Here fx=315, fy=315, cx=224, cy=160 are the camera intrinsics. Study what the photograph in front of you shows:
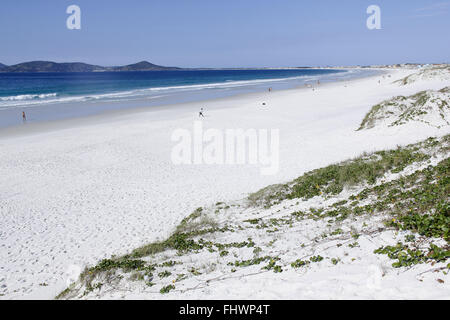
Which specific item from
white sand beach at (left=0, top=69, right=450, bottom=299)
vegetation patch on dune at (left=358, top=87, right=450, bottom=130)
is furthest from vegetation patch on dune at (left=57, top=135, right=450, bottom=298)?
vegetation patch on dune at (left=358, top=87, right=450, bottom=130)

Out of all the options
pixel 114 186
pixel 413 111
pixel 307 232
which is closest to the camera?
pixel 307 232

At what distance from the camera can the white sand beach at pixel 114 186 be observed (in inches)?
356

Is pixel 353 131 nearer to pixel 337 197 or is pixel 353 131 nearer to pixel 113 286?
pixel 337 197

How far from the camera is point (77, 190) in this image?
15.0 meters

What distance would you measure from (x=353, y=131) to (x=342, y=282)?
17352 millimetres

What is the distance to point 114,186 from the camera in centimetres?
1539

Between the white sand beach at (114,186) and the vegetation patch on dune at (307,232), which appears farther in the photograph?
the white sand beach at (114,186)

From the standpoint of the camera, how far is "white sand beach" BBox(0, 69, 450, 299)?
356 inches

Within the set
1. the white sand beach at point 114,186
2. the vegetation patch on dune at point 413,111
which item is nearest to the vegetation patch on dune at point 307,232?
the white sand beach at point 114,186

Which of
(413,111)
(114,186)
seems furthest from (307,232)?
(413,111)

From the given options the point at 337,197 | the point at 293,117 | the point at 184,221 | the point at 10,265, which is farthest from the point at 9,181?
the point at 293,117

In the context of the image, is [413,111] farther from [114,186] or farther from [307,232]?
[114,186]

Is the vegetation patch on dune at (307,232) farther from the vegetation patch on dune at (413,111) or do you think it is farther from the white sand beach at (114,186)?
the vegetation patch on dune at (413,111)

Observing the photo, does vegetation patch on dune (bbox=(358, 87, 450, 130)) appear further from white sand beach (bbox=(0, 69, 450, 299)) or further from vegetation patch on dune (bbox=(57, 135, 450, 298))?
vegetation patch on dune (bbox=(57, 135, 450, 298))
